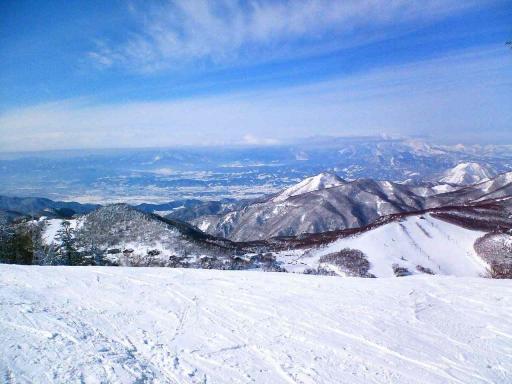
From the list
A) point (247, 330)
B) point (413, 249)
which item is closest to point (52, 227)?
point (413, 249)

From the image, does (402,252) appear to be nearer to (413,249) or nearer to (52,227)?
(413,249)

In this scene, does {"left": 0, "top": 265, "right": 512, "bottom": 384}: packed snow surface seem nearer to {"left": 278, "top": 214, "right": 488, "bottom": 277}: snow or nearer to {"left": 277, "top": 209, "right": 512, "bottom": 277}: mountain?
{"left": 277, "top": 209, "right": 512, "bottom": 277}: mountain

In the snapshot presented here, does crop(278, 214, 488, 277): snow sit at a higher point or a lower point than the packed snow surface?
lower

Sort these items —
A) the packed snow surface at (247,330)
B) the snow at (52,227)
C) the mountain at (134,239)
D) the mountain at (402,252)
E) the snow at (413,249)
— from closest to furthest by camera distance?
the packed snow surface at (247,330) → the mountain at (134,239) → the mountain at (402,252) → the snow at (413,249) → the snow at (52,227)

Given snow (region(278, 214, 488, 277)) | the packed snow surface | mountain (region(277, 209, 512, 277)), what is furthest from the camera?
snow (region(278, 214, 488, 277))

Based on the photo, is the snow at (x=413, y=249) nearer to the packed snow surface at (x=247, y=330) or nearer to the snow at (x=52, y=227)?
the snow at (x=52, y=227)

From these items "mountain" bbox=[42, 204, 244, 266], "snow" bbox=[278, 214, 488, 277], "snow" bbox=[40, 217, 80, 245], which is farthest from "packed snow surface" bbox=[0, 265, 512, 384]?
"snow" bbox=[40, 217, 80, 245]

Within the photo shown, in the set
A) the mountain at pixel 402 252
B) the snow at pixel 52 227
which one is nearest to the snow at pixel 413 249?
the mountain at pixel 402 252
